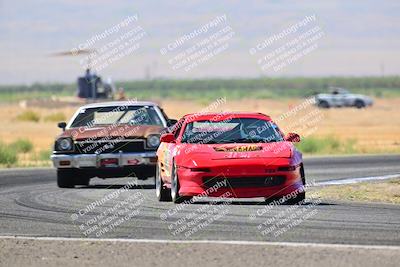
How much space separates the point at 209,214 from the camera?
16.5m

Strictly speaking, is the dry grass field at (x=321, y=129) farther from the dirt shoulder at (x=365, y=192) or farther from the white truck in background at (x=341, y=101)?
the dirt shoulder at (x=365, y=192)

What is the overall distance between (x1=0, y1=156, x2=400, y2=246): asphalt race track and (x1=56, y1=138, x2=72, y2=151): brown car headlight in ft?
2.41

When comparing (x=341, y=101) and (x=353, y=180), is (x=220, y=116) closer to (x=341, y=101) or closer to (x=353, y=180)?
(x=353, y=180)

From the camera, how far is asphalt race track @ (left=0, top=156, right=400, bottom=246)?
14.0 meters

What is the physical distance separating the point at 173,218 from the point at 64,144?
7117 millimetres

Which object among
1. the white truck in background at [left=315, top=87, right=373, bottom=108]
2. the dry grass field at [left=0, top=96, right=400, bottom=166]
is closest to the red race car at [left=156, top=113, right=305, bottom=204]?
the dry grass field at [left=0, top=96, right=400, bottom=166]

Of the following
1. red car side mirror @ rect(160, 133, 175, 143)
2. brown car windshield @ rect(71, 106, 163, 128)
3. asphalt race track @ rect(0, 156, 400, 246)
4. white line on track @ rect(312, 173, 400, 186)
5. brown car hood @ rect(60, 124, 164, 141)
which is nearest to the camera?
asphalt race track @ rect(0, 156, 400, 246)

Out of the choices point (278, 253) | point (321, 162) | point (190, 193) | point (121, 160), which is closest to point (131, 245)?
point (278, 253)

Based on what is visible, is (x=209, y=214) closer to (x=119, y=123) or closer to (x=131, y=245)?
(x=131, y=245)

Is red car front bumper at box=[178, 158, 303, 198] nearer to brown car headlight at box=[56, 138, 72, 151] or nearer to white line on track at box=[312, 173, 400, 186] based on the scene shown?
brown car headlight at box=[56, 138, 72, 151]

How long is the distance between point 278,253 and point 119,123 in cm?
1140

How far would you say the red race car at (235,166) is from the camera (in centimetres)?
1770

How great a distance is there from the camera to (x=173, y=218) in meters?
16.1

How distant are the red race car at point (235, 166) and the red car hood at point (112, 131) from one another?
404cm
